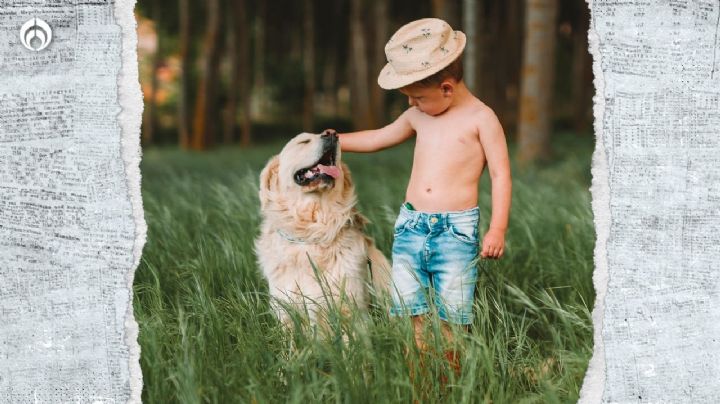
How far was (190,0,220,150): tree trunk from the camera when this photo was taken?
15142mm

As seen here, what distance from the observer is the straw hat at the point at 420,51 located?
256cm

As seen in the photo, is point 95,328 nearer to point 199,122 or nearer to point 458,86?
point 458,86

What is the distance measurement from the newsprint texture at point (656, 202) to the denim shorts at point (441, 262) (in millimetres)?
678

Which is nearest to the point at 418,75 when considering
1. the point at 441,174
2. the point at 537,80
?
the point at 441,174

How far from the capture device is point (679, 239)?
2.14 metres

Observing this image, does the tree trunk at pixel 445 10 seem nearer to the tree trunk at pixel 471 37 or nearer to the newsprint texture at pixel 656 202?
the tree trunk at pixel 471 37

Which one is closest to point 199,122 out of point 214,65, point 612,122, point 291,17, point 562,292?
point 214,65

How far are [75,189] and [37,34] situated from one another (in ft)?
1.61

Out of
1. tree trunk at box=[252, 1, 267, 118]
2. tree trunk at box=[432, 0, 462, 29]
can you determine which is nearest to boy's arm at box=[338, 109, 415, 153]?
tree trunk at box=[432, 0, 462, 29]

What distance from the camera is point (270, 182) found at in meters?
3.30

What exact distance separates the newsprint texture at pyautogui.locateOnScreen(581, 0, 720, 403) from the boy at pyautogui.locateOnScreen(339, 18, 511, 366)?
53 centimetres

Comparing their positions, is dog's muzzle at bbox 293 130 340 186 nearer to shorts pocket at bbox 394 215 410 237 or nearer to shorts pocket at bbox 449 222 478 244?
shorts pocket at bbox 394 215 410 237

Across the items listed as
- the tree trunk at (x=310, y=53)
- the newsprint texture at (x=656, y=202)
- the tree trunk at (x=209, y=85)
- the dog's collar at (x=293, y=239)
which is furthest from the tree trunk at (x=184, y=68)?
the newsprint texture at (x=656, y=202)

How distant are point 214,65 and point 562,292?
13525mm
